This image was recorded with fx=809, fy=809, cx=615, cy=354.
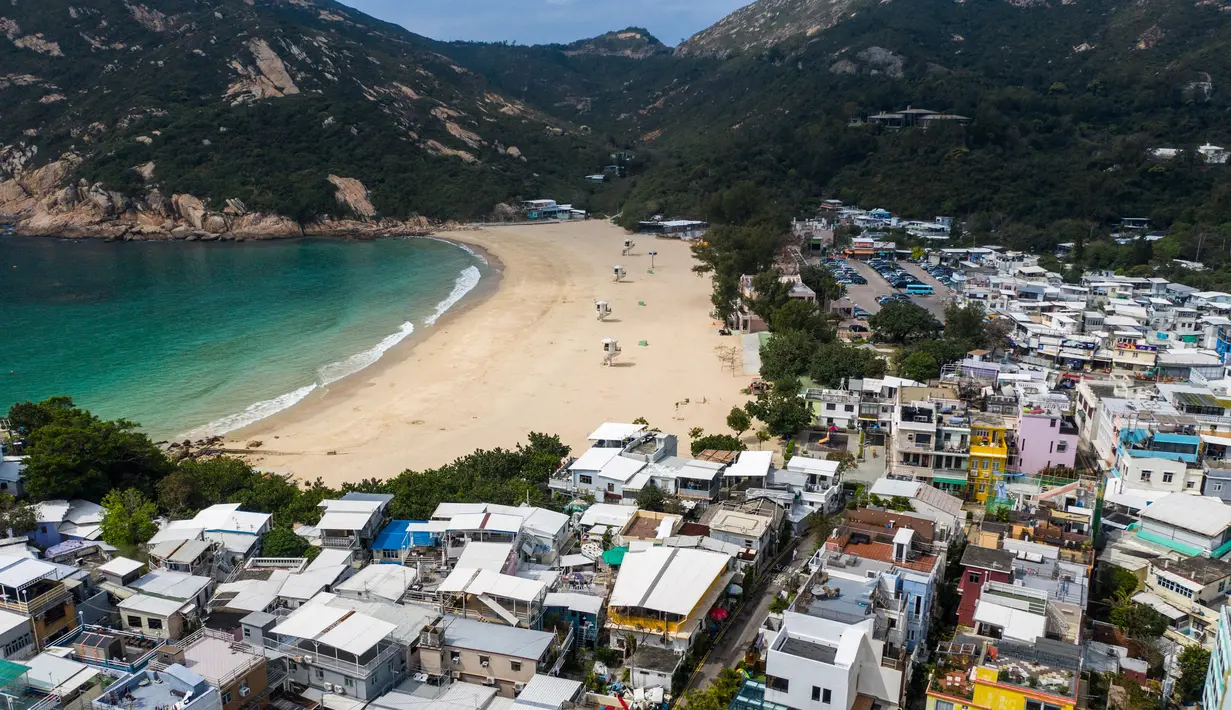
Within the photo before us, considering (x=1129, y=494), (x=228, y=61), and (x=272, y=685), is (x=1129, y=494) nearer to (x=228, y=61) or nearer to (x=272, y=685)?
(x=272, y=685)

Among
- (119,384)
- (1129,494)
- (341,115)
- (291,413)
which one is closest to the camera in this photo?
(1129,494)

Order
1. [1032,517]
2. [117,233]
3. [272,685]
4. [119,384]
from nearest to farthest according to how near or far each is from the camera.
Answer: [272,685]
[1032,517]
[119,384]
[117,233]

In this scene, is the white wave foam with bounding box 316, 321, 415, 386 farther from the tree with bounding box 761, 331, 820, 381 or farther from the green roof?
the green roof

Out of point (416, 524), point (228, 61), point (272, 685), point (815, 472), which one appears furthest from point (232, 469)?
point (228, 61)

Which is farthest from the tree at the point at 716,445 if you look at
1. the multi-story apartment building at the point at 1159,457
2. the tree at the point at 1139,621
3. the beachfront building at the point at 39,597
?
the beachfront building at the point at 39,597

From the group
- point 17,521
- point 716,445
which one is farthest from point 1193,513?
point 17,521

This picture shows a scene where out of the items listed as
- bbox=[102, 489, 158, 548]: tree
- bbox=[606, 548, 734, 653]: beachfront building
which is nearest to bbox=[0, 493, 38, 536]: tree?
bbox=[102, 489, 158, 548]: tree
